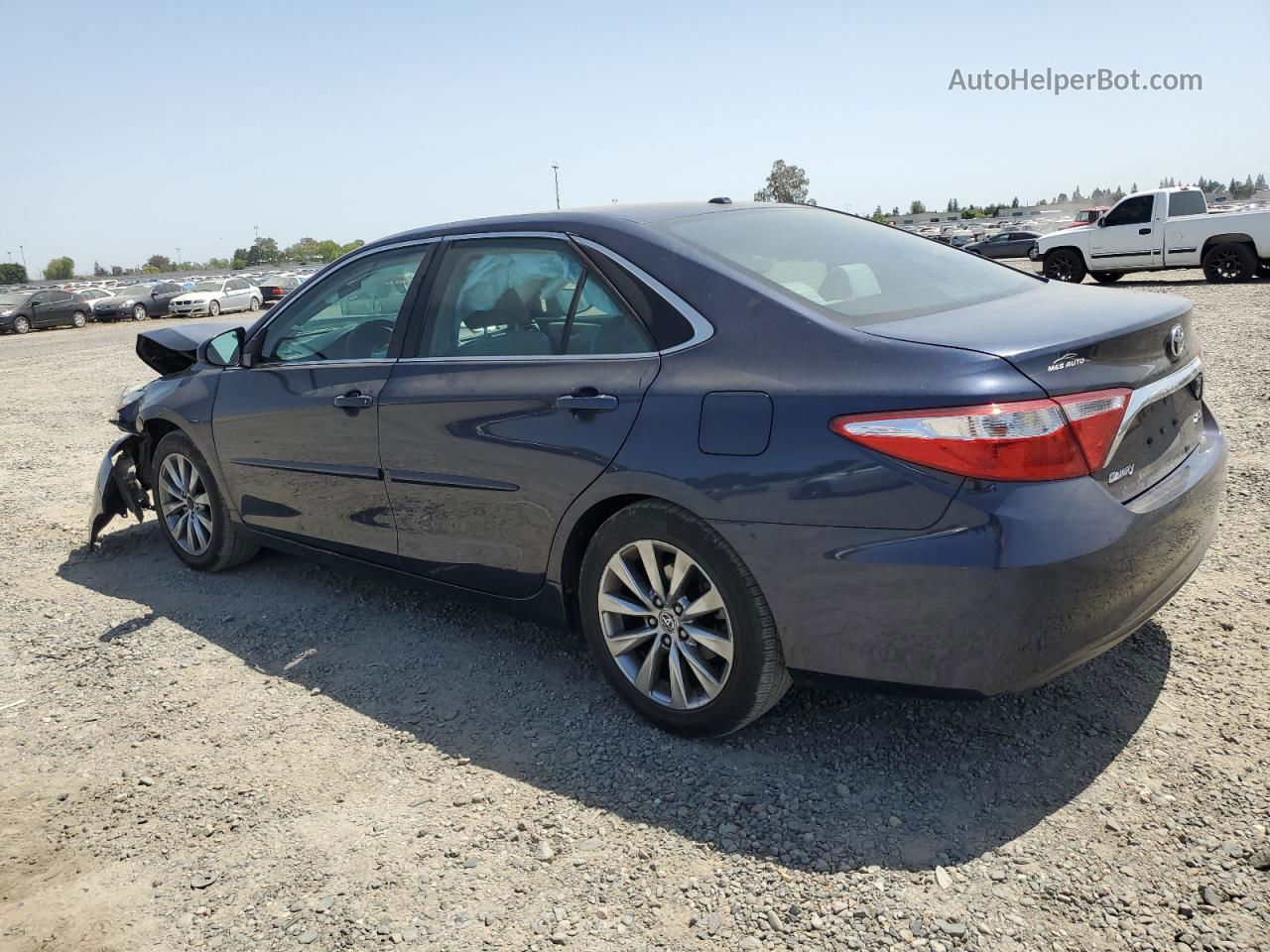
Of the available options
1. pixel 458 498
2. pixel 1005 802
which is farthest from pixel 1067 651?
pixel 458 498

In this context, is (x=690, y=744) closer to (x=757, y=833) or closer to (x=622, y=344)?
(x=757, y=833)

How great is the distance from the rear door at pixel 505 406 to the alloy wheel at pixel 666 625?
0.30 m

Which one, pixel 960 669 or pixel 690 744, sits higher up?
pixel 960 669

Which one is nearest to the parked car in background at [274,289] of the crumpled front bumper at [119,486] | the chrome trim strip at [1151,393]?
the crumpled front bumper at [119,486]

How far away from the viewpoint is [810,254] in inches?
130

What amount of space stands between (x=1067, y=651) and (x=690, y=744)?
1.18m

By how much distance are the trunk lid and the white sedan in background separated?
37.0 metres

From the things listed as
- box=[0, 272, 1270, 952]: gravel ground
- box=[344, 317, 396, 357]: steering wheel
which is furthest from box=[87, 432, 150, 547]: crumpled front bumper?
box=[344, 317, 396, 357]: steering wheel

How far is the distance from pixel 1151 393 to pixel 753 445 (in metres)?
1.12

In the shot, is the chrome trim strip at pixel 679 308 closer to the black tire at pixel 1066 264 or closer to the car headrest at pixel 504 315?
the car headrest at pixel 504 315

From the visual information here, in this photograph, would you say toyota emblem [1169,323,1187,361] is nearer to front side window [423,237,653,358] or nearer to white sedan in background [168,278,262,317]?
front side window [423,237,653,358]

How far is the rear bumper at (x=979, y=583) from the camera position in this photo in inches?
97.0

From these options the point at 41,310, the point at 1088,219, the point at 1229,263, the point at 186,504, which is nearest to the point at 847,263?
the point at 186,504

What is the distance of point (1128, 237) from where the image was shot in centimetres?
1920
